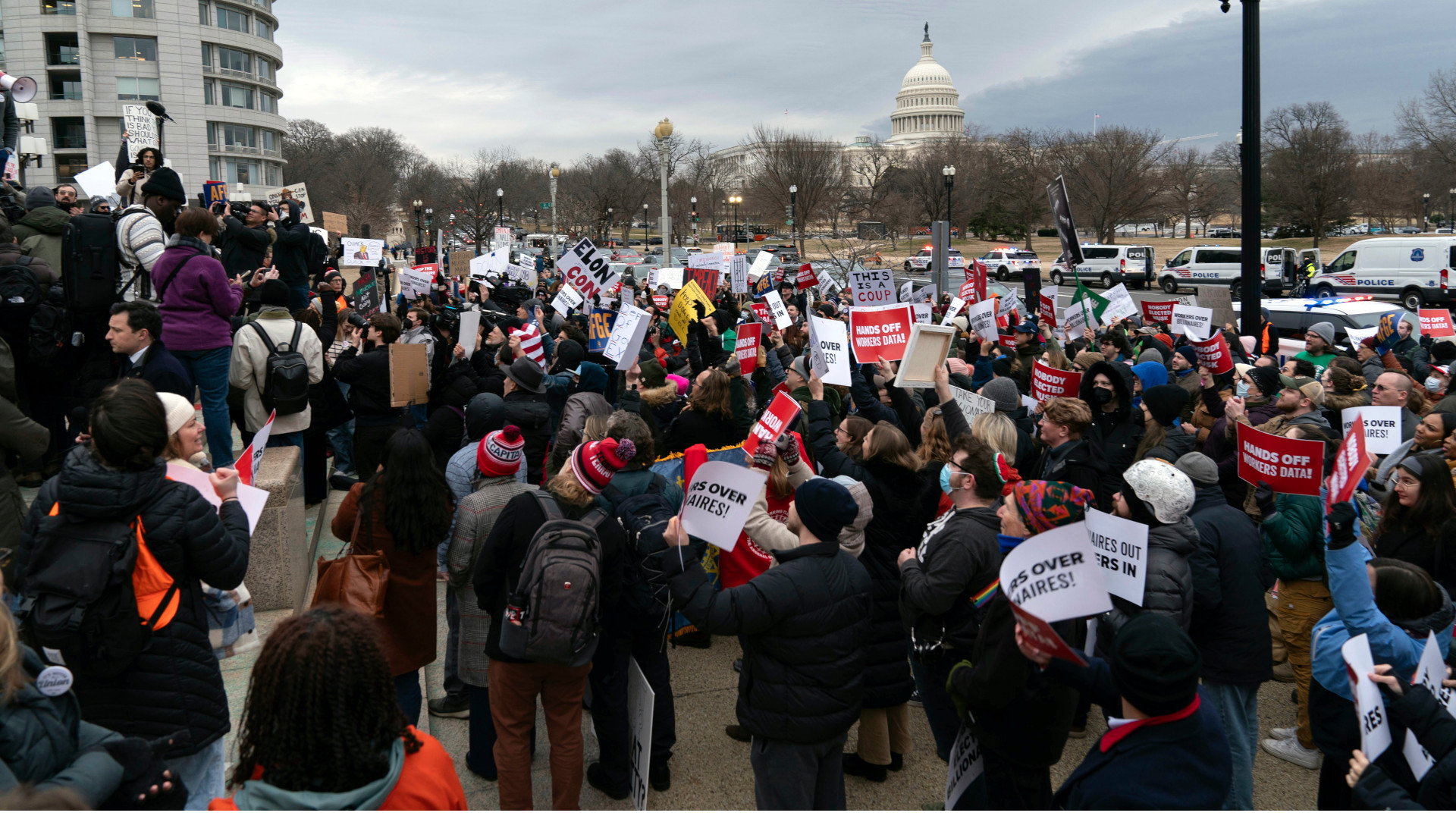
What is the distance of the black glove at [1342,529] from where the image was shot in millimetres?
3447

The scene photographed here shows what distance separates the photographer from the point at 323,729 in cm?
207

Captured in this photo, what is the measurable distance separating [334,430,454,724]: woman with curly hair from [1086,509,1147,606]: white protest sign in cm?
293

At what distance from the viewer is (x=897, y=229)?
6075 cm

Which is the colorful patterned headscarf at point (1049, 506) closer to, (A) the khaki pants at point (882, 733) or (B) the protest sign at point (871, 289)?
(A) the khaki pants at point (882, 733)

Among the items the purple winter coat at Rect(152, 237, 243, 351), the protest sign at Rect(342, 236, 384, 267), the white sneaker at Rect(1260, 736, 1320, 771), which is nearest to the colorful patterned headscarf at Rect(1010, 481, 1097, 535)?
the white sneaker at Rect(1260, 736, 1320, 771)

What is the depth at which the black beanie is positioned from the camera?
8.32ft

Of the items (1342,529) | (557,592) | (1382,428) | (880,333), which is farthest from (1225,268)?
(557,592)

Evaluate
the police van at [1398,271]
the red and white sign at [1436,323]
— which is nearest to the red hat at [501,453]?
the red and white sign at [1436,323]

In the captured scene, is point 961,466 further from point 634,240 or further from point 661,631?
point 634,240

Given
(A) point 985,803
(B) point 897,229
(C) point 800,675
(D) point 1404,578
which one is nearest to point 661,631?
(C) point 800,675

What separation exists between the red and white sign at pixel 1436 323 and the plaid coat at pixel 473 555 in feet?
41.0

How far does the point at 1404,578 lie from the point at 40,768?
14.3 feet

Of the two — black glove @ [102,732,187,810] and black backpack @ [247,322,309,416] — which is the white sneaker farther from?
black backpack @ [247,322,309,416]

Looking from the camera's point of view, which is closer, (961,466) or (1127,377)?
(961,466)
